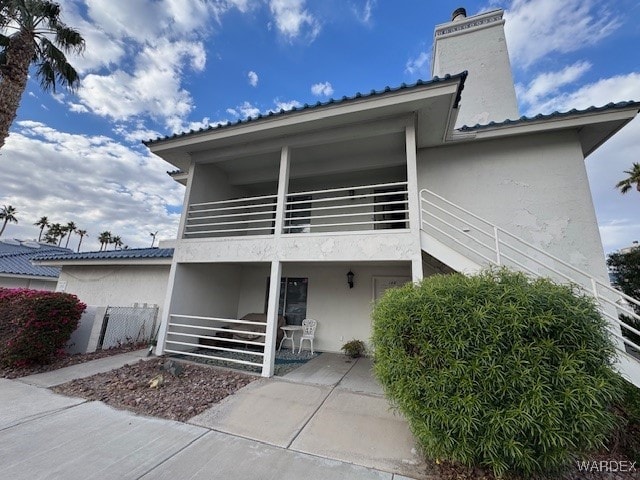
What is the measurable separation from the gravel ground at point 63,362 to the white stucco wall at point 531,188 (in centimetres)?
1002

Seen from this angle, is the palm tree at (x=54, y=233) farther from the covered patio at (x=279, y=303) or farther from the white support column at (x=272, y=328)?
the white support column at (x=272, y=328)

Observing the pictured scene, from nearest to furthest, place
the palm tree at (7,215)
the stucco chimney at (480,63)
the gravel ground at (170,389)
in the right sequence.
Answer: the gravel ground at (170,389), the stucco chimney at (480,63), the palm tree at (7,215)

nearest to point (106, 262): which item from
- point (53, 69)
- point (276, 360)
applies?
point (53, 69)

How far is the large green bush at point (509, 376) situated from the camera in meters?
2.38

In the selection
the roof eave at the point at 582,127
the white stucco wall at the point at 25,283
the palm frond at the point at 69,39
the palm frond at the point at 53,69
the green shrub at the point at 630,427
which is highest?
the palm frond at the point at 69,39

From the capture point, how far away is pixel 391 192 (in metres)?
6.96

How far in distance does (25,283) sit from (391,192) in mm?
19881

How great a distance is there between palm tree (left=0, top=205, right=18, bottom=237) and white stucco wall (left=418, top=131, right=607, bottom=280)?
202ft

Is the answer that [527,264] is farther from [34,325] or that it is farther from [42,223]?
[42,223]

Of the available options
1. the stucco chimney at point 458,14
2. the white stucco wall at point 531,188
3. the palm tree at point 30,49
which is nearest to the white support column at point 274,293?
the white stucco wall at point 531,188

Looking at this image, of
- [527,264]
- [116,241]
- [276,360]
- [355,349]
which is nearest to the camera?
[527,264]

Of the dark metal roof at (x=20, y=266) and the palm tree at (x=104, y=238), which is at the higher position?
the palm tree at (x=104, y=238)

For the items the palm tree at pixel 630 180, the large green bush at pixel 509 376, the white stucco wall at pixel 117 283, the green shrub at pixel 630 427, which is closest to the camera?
the large green bush at pixel 509 376

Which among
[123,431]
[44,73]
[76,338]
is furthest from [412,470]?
[44,73]
